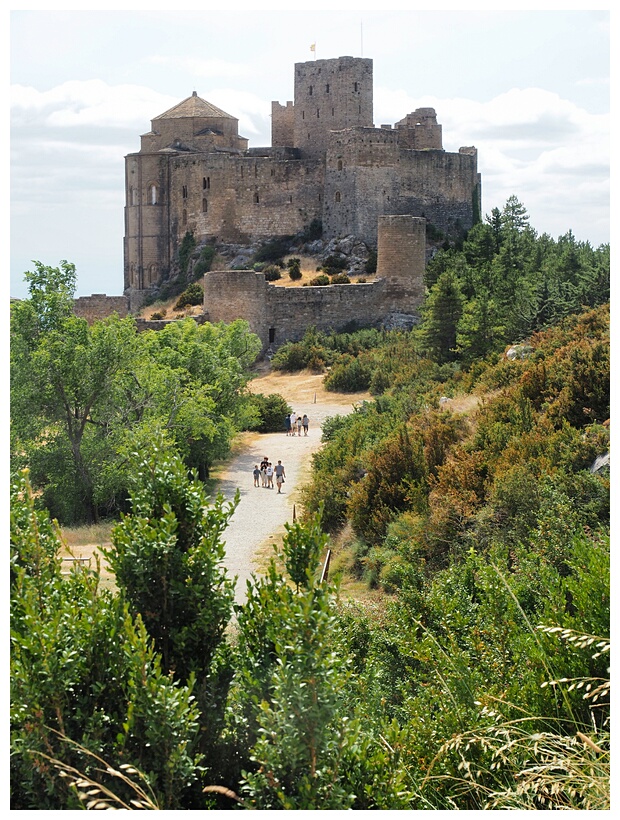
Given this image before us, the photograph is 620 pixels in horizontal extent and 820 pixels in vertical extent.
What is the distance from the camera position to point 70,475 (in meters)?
18.6

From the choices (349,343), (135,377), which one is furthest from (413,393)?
(349,343)

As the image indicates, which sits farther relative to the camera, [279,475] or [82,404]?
[279,475]

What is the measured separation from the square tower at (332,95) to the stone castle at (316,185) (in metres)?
0.04

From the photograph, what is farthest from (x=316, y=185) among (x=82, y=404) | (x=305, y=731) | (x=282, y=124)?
(x=305, y=731)

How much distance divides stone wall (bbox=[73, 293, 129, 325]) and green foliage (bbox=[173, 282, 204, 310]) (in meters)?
2.82

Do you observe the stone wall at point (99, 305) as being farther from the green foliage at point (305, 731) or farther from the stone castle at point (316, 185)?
the green foliage at point (305, 731)

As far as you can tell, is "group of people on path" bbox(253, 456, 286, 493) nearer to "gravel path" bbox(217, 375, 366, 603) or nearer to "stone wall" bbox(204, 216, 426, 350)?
"gravel path" bbox(217, 375, 366, 603)

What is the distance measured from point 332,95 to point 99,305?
490 inches

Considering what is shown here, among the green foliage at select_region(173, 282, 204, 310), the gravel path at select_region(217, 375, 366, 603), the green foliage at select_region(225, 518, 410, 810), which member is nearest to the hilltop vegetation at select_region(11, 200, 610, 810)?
the green foliage at select_region(225, 518, 410, 810)

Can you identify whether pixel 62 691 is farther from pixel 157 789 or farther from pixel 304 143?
pixel 304 143

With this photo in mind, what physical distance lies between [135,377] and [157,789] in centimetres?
1474

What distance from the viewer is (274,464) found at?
2222 cm

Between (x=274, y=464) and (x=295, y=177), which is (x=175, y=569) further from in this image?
(x=295, y=177)

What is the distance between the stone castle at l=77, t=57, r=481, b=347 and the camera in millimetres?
35375
